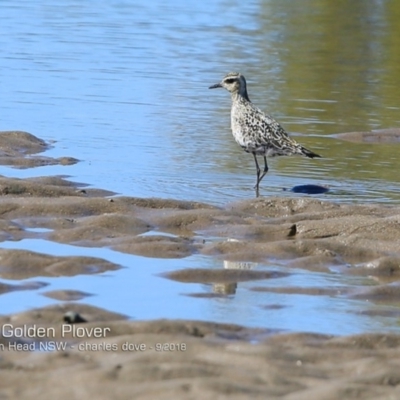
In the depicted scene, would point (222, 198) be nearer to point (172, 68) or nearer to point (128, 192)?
point (128, 192)

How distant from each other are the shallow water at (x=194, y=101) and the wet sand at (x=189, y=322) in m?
0.36

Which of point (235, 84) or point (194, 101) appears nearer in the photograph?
point (235, 84)

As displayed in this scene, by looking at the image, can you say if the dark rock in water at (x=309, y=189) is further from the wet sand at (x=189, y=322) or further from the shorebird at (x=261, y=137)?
the wet sand at (x=189, y=322)

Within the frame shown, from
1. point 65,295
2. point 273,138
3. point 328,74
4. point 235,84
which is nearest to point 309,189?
point 273,138

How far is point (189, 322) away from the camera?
7371mm

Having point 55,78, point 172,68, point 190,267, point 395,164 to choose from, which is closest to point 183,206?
point 190,267

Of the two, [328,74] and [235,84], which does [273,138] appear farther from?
[328,74]

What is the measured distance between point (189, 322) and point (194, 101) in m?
11.4

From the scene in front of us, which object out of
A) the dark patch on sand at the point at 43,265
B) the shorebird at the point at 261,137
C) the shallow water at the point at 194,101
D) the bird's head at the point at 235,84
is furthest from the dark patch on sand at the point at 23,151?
the dark patch on sand at the point at 43,265

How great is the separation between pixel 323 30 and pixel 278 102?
1019cm

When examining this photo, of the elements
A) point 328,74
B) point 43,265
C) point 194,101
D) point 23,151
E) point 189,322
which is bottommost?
point 328,74

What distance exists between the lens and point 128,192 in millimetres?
12461

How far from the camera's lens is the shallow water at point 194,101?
8.91 meters

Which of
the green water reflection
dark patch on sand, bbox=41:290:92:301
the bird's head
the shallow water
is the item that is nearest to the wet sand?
dark patch on sand, bbox=41:290:92:301
